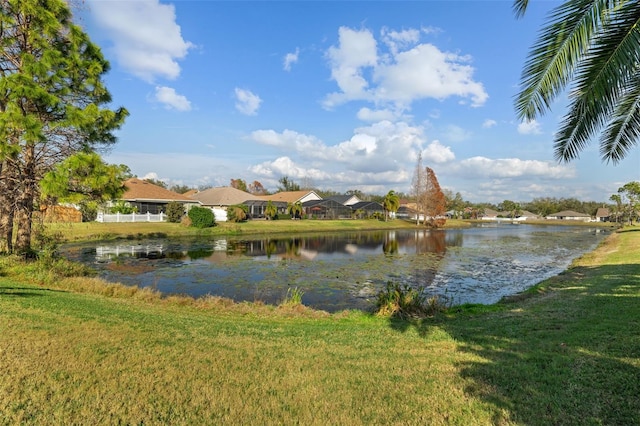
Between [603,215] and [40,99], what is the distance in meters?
143

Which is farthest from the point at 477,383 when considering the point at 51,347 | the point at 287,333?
the point at 51,347

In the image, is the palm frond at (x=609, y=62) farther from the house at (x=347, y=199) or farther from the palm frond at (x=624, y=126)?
the house at (x=347, y=199)

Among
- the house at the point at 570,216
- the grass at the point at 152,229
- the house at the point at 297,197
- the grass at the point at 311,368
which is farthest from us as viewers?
the house at the point at 570,216

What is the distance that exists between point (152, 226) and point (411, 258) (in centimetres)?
2584

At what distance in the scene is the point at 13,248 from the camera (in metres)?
12.7

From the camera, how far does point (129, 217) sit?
37.3 metres

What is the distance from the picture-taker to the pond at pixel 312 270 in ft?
44.1

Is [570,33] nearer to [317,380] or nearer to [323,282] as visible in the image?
[317,380]

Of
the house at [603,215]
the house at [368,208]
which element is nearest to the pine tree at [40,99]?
the house at [368,208]

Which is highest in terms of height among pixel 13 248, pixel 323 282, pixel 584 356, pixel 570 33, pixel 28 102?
pixel 28 102

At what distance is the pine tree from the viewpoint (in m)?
10.1

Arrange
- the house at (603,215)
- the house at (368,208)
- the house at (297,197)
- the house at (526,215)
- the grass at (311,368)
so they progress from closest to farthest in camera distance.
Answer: the grass at (311,368), the house at (297,197), the house at (368,208), the house at (603,215), the house at (526,215)

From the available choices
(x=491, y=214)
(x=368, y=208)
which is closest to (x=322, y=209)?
(x=368, y=208)

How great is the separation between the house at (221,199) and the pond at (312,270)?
82.8 feet
